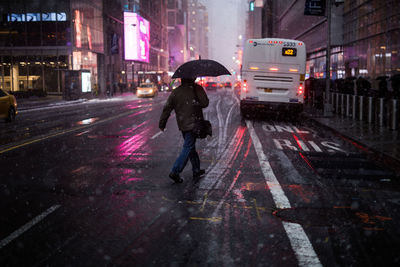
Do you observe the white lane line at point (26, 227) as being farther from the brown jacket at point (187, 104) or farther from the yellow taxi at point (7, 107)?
the yellow taxi at point (7, 107)

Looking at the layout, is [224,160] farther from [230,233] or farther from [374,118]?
[374,118]

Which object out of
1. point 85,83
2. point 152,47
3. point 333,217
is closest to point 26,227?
point 333,217

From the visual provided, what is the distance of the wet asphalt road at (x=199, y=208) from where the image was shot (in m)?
Result: 4.52

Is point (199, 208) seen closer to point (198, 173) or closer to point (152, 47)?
point (198, 173)

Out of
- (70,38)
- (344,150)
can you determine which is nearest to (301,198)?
(344,150)

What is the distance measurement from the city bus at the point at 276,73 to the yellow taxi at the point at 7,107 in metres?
10.6

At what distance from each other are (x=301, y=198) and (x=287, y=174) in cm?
185

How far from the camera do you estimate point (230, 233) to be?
5.16 meters

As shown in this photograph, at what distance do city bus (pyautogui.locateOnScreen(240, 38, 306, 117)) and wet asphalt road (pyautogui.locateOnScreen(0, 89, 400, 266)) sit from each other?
8.54 m

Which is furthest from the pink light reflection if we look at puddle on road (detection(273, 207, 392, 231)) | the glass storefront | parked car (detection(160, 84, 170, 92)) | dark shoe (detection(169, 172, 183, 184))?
parked car (detection(160, 84, 170, 92))

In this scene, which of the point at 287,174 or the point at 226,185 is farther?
the point at 287,174

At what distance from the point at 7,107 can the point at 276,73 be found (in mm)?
12055

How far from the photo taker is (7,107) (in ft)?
65.2

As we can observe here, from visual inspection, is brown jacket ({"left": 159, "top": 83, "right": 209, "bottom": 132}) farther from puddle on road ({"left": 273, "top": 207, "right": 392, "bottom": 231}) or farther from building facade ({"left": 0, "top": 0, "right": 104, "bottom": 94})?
building facade ({"left": 0, "top": 0, "right": 104, "bottom": 94})
